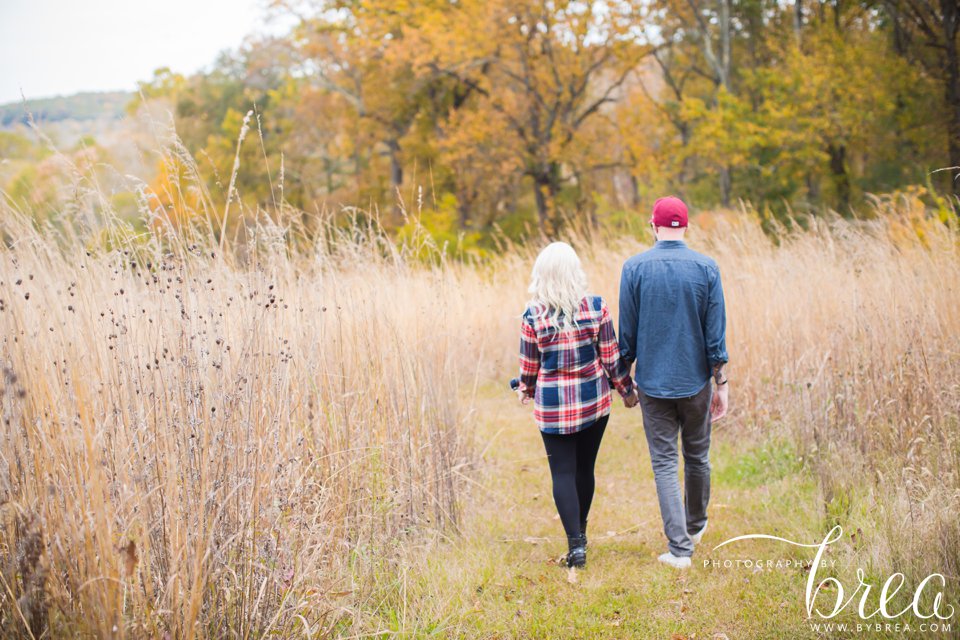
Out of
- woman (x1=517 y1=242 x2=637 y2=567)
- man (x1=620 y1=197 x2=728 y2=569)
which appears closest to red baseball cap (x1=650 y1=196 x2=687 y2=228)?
man (x1=620 y1=197 x2=728 y2=569)

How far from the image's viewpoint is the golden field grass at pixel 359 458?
2.38m

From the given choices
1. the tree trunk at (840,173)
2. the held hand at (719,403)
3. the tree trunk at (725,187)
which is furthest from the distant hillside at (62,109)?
the tree trunk at (840,173)

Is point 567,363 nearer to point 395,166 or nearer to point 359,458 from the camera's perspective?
point 359,458

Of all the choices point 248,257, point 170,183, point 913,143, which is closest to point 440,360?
point 248,257

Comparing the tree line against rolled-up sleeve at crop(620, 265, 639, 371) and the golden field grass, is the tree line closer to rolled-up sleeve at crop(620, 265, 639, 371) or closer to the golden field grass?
the golden field grass

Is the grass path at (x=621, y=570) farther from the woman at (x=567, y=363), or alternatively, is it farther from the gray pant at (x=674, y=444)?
the woman at (x=567, y=363)

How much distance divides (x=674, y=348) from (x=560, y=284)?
2.22ft

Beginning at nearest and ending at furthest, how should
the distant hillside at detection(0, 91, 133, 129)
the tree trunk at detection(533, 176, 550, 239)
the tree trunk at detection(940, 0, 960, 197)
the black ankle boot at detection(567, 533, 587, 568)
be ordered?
the distant hillside at detection(0, 91, 133, 129), the black ankle boot at detection(567, 533, 587, 568), the tree trunk at detection(940, 0, 960, 197), the tree trunk at detection(533, 176, 550, 239)

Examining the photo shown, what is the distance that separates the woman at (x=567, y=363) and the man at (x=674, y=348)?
0.17 meters

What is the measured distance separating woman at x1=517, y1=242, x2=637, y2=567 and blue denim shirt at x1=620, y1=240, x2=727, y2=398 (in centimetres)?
22

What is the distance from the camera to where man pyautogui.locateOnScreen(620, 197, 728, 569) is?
3.68m

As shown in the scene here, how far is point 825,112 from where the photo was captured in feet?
60.6

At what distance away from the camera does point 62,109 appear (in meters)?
4.11

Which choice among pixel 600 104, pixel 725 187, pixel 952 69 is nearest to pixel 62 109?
pixel 952 69
